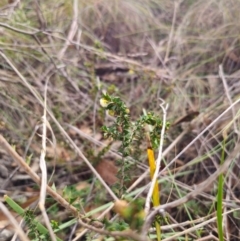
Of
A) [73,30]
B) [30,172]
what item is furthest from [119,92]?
[30,172]

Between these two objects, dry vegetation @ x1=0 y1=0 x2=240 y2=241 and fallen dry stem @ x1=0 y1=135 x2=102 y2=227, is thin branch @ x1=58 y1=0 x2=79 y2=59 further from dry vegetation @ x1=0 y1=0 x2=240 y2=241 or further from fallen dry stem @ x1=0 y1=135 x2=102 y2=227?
fallen dry stem @ x1=0 y1=135 x2=102 y2=227

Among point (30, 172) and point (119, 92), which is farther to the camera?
point (119, 92)

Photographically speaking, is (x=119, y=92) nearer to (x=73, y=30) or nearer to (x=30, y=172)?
(x=73, y=30)

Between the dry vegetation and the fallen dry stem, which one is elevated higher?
the fallen dry stem

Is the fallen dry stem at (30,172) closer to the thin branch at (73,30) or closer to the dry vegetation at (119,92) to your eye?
the dry vegetation at (119,92)

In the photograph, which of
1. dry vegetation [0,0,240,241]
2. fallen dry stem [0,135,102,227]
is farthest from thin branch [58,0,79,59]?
fallen dry stem [0,135,102,227]

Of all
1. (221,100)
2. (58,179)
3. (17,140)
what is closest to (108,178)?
(58,179)

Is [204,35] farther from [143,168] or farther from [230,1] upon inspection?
[143,168]

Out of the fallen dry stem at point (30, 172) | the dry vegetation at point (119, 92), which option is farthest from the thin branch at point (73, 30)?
the fallen dry stem at point (30, 172)

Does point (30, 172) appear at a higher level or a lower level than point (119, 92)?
higher
